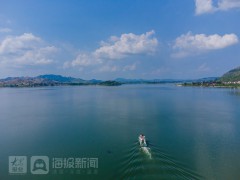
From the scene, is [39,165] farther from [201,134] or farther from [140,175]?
[201,134]

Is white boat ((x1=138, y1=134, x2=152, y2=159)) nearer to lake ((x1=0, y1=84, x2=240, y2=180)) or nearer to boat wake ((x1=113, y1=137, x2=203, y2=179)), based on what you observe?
boat wake ((x1=113, y1=137, x2=203, y2=179))

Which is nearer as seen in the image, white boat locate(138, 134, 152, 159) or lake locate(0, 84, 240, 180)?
lake locate(0, 84, 240, 180)

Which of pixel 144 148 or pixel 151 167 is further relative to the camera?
pixel 144 148

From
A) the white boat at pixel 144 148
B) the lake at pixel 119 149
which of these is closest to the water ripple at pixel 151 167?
the lake at pixel 119 149

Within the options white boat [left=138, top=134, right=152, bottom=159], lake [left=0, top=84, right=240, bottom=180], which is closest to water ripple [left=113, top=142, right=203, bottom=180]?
lake [left=0, top=84, right=240, bottom=180]

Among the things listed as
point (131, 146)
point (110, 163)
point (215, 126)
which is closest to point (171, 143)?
point (131, 146)

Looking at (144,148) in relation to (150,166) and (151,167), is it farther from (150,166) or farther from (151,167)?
(151,167)

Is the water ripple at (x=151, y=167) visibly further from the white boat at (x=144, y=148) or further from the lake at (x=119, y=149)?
the white boat at (x=144, y=148)

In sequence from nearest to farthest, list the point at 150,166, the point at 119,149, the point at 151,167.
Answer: the point at 151,167, the point at 150,166, the point at 119,149

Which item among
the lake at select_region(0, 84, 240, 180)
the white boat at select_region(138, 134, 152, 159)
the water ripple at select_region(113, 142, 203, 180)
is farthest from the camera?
the white boat at select_region(138, 134, 152, 159)

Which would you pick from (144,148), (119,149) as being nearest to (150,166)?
(144,148)

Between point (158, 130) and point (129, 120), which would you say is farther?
point (129, 120)
